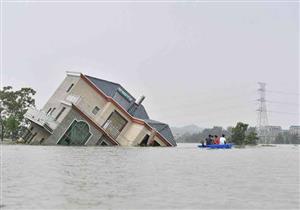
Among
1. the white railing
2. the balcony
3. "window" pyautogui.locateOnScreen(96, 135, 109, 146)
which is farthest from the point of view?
"window" pyautogui.locateOnScreen(96, 135, 109, 146)

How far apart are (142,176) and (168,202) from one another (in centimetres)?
682

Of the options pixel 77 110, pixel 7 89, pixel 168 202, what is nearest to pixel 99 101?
pixel 77 110

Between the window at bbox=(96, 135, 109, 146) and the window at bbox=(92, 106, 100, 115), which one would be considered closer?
the window at bbox=(96, 135, 109, 146)

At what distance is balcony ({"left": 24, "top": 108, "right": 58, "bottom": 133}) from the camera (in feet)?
212

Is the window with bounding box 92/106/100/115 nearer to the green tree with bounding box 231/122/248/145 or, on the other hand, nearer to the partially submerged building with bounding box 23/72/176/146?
the partially submerged building with bounding box 23/72/176/146

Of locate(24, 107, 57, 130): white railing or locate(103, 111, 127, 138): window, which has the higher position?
locate(103, 111, 127, 138): window

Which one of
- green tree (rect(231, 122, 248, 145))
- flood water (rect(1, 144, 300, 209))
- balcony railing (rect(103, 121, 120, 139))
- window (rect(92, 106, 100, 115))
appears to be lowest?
flood water (rect(1, 144, 300, 209))

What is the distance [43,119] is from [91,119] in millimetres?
6634

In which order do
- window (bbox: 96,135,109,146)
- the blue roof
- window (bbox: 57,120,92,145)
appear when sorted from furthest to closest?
the blue roof, window (bbox: 96,135,109,146), window (bbox: 57,120,92,145)

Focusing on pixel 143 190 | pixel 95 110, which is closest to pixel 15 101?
pixel 95 110

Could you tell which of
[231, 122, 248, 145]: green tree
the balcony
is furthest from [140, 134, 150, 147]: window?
[231, 122, 248, 145]: green tree

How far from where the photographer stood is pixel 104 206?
44.2 feet

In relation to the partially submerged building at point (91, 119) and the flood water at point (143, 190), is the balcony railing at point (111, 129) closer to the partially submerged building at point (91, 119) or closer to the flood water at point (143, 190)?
the partially submerged building at point (91, 119)

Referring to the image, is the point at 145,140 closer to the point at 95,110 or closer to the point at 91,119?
the point at 95,110
